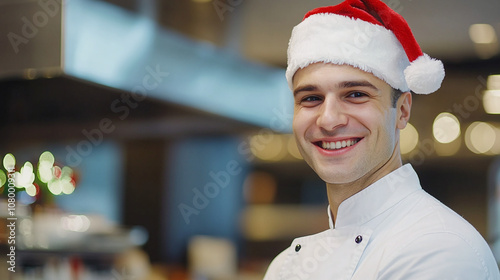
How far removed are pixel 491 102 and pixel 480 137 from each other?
0.17 meters

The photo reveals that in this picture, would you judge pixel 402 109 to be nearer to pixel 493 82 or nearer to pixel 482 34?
pixel 482 34

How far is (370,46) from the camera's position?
1.22 m

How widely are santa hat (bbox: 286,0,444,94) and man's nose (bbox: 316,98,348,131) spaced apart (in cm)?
8

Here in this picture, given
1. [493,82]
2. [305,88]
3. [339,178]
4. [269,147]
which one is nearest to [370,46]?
[305,88]

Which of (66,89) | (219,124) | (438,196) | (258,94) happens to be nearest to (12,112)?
(66,89)

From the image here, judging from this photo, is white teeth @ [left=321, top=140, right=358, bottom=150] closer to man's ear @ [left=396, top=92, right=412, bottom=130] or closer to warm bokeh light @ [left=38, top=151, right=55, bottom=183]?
man's ear @ [left=396, top=92, right=412, bottom=130]

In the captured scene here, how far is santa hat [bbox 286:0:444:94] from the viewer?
1.21 m

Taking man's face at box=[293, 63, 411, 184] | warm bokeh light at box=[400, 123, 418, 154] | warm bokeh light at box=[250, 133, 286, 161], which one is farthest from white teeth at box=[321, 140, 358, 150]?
warm bokeh light at box=[250, 133, 286, 161]

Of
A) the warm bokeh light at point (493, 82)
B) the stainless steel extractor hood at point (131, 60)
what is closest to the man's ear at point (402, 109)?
the stainless steel extractor hood at point (131, 60)

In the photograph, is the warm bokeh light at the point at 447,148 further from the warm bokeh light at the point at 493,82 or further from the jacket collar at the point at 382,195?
the jacket collar at the point at 382,195

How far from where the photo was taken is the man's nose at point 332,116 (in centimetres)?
119

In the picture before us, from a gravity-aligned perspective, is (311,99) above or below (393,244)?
above

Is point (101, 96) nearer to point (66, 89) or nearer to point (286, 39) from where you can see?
point (66, 89)

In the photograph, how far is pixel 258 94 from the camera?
2648 mm
